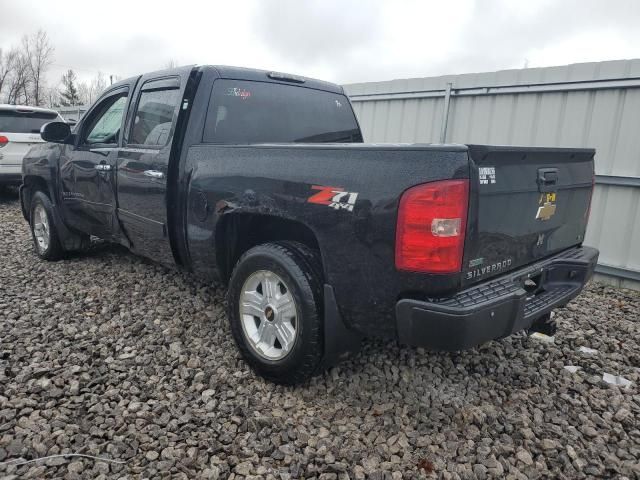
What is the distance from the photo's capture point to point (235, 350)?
3312 mm

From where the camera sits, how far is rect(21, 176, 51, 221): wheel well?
535cm

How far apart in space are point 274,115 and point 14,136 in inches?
289

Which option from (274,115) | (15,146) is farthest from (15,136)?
(274,115)

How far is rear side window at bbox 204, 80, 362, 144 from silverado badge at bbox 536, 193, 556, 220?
6.14ft

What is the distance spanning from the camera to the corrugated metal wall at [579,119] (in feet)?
18.0

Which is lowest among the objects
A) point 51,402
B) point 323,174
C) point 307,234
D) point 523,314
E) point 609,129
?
point 51,402

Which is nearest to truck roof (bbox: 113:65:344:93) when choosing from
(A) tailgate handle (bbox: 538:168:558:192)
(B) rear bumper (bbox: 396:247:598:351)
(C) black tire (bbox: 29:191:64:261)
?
(C) black tire (bbox: 29:191:64:261)

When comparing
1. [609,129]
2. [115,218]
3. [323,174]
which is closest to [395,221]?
[323,174]

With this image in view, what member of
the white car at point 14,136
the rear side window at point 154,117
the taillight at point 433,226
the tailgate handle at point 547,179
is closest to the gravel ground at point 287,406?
the taillight at point 433,226

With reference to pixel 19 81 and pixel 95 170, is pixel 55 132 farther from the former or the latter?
pixel 19 81

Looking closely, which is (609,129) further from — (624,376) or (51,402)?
(51,402)

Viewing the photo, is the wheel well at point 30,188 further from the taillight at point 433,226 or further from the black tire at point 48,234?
the taillight at point 433,226

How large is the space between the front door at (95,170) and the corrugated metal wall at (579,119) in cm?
450

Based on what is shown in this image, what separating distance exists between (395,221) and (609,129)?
468 cm
